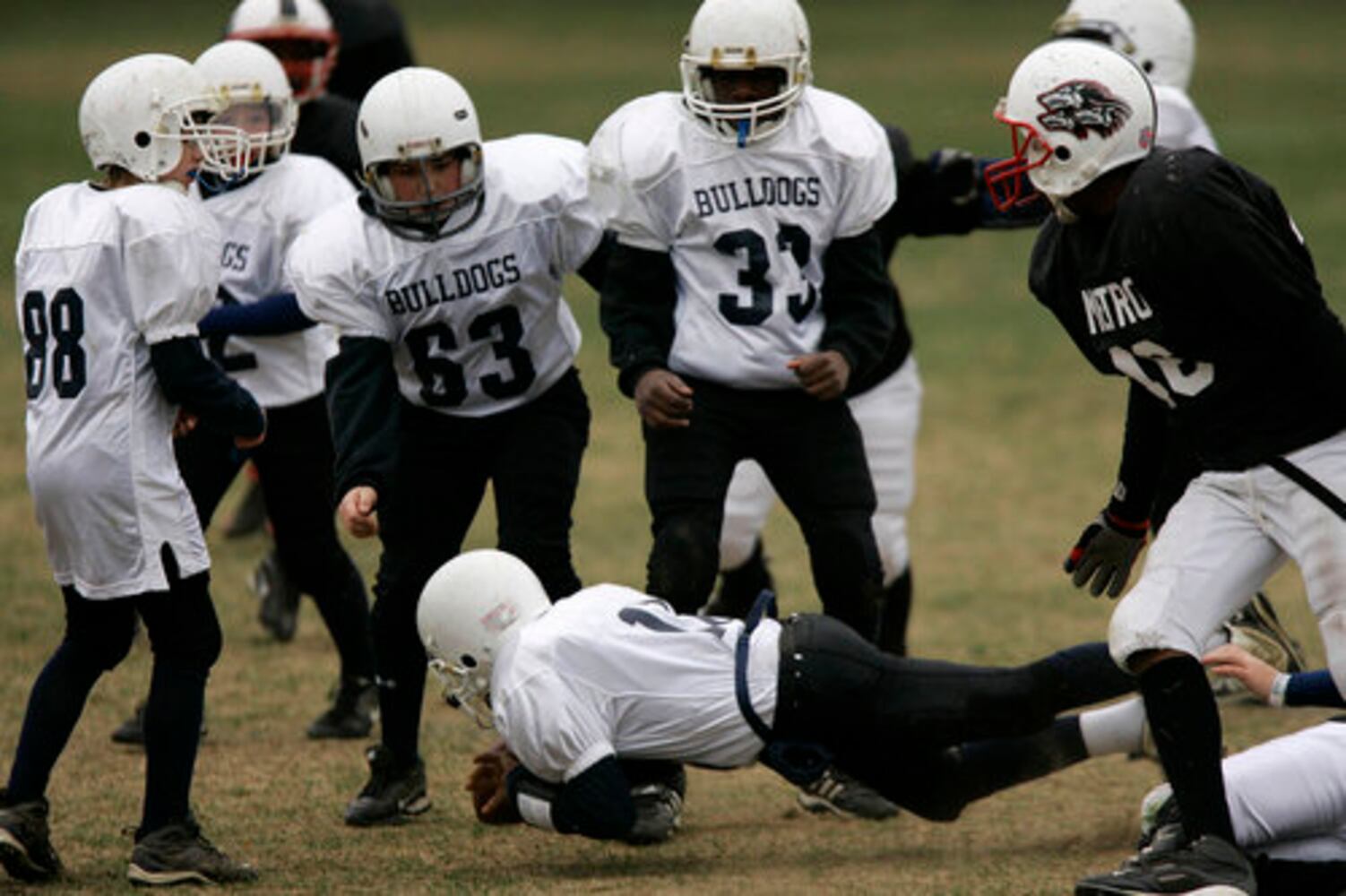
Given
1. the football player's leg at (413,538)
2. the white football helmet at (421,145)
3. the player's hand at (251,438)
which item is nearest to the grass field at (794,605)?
the football player's leg at (413,538)

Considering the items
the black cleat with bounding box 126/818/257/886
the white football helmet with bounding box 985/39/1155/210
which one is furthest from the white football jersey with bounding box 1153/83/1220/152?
the black cleat with bounding box 126/818/257/886

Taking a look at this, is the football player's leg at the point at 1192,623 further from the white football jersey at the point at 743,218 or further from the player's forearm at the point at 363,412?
the player's forearm at the point at 363,412

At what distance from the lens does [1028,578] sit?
31.1ft

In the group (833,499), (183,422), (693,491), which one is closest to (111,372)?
(183,422)

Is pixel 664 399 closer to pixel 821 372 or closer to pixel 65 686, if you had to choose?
pixel 821 372

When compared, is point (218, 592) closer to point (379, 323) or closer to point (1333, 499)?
point (379, 323)

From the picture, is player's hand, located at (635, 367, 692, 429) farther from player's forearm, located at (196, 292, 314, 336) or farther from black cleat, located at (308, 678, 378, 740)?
black cleat, located at (308, 678, 378, 740)

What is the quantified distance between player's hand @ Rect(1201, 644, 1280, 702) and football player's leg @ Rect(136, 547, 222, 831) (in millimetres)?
2392

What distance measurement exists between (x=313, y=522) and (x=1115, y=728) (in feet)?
8.91

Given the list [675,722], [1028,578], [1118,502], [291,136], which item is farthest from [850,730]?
[1028,578]

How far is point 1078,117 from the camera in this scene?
5059mm

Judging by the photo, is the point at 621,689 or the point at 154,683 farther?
the point at 154,683

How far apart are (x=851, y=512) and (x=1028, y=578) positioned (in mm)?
3538

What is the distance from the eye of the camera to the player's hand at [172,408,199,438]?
224 inches
